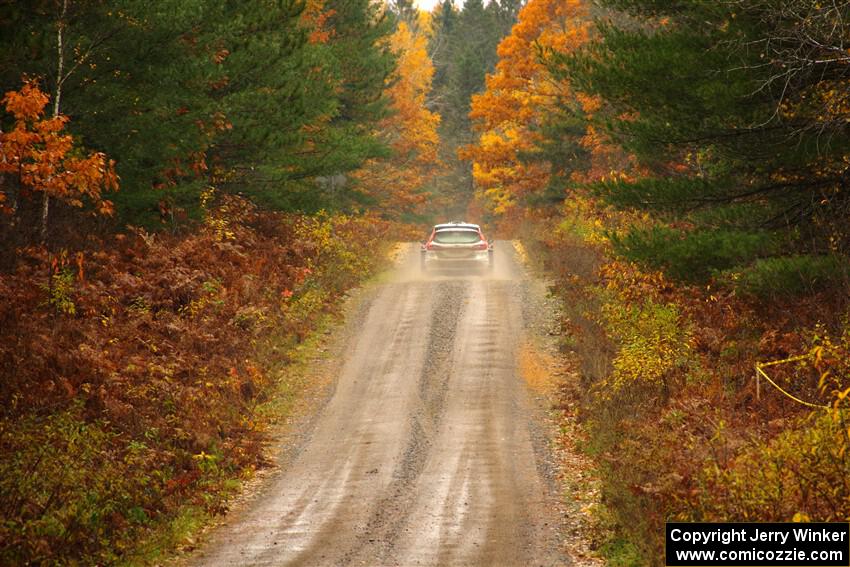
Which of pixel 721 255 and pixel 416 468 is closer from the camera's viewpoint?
pixel 416 468

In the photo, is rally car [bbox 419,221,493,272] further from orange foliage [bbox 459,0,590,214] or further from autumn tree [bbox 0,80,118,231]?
autumn tree [bbox 0,80,118,231]

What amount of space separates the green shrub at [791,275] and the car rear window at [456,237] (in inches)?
580

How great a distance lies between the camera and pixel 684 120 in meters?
14.7

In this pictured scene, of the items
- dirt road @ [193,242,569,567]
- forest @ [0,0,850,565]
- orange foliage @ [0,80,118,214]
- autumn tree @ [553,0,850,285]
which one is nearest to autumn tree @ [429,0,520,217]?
forest @ [0,0,850,565]

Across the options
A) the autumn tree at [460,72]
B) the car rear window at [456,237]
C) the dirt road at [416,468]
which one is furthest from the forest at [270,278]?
the autumn tree at [460,72]

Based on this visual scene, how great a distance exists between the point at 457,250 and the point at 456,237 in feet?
1.45

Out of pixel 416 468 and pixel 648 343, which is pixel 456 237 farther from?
pixel 416 468

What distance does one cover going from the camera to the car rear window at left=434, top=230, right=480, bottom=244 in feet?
93.5

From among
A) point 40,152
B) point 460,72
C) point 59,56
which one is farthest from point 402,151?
point 40,152

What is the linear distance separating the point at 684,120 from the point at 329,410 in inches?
311

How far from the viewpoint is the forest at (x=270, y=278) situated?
1031 cm

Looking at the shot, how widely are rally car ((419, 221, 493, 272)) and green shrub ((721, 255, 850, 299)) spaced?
48.0ft

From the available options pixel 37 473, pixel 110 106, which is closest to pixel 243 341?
pixel 110 106

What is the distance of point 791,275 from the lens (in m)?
13.6
